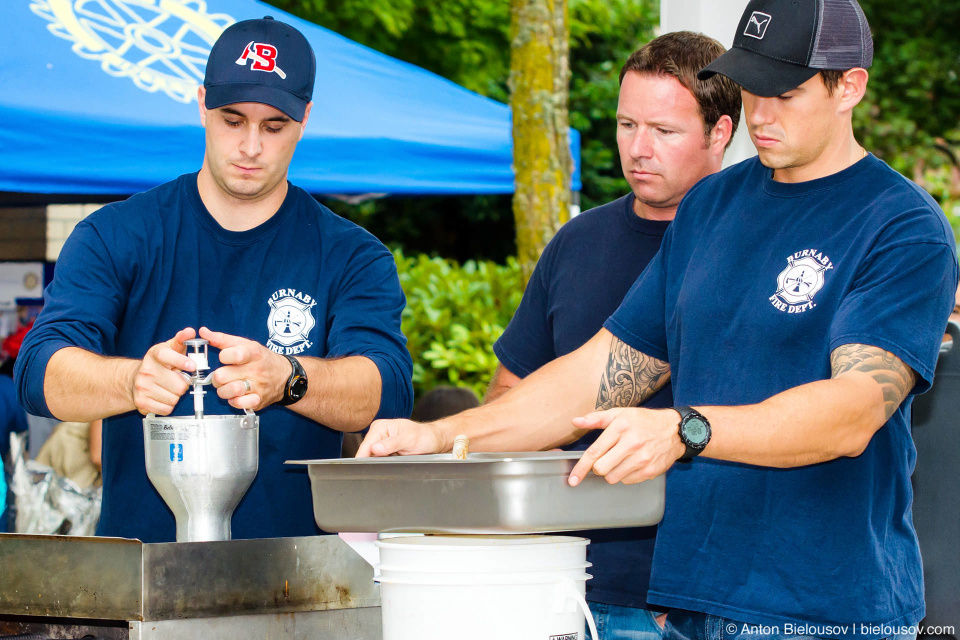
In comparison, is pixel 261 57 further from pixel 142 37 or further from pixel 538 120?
pixel 538 120

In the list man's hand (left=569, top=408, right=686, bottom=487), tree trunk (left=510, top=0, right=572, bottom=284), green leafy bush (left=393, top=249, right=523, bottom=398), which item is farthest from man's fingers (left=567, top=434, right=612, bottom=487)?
green leafy bush (left=393, top=249, right=523, bottom=398)

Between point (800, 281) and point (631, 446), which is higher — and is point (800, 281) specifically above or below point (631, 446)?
above

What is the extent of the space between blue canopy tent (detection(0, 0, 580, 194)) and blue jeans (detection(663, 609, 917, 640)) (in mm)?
2711

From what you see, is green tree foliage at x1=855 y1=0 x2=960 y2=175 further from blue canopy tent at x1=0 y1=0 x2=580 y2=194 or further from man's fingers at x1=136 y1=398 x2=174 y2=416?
man's fingers at x1=136 y1=398 x2=174 y2=416

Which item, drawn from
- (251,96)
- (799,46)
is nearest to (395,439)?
(251,96)

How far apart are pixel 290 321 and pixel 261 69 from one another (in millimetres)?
551

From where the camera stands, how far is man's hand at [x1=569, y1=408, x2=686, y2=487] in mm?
1452

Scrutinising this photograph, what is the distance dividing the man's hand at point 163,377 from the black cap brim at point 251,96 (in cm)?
63

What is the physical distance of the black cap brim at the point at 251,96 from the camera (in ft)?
7.46

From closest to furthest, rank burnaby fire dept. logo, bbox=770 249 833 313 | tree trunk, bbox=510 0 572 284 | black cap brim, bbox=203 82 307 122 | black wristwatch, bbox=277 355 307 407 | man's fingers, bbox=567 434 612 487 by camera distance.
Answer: man's fingers, bbox=567 434 612 487
burnaby fire dept. logo, bbox=770 249 833 313
black wristwatch, bbox=277 355 307 407
black cap brim, bbox=203 82 307 122
tree trunk, bbox=510 0 572 284

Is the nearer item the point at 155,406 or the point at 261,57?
the point at 155,406

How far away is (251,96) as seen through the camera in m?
2.27

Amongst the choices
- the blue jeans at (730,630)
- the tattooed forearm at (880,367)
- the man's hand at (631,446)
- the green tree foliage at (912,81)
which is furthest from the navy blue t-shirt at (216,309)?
the green tree foliage at (912,81)

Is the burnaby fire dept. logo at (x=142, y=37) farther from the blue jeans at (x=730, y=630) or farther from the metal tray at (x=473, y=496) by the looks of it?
the blue jeans at (x=730, y=630)
